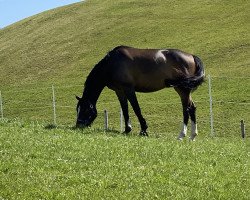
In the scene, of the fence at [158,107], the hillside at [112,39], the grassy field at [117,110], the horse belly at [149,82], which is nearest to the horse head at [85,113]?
the grassy field at [117,110]

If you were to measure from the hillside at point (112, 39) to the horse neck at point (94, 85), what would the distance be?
19.2 m

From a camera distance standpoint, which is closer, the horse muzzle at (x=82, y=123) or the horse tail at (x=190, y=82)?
the horse tail at (x=190, y=82)

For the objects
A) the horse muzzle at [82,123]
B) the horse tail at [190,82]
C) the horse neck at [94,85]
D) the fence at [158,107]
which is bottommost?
the fence at [158,107]

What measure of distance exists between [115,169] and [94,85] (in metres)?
6.43

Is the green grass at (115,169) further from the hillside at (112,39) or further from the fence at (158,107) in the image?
the hillside at (112,39)

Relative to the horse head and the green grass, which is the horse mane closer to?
the horse head

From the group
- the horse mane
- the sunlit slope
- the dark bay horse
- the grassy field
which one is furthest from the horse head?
the sunlit slope

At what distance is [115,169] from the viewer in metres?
10.3

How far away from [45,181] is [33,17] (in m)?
74.6

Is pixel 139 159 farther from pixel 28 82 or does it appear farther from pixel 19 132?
pixel 28 82

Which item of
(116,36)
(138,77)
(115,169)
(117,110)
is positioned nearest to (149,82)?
(138,77)

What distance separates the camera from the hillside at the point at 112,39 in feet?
150

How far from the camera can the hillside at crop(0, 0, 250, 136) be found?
150 feet

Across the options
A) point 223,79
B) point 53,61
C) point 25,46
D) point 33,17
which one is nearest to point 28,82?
point 53,61
